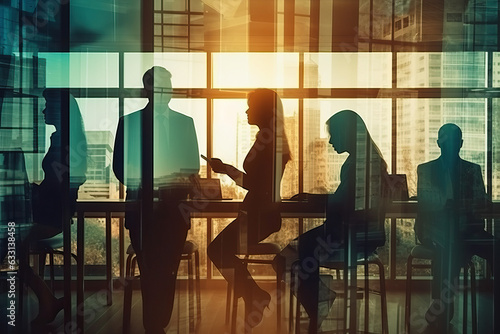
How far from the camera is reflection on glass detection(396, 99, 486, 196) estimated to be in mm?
2182

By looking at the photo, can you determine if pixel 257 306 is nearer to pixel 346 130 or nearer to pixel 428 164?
pixel 346 130

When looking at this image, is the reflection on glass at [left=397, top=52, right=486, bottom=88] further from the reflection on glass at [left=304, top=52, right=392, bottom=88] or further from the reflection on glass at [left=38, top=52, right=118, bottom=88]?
the reflection on glass at [left=38, top=52, right=118, bottom=88]

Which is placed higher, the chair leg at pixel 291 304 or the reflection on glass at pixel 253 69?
the reflection on glass at pixel 253 69

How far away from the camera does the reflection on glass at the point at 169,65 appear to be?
2166mm

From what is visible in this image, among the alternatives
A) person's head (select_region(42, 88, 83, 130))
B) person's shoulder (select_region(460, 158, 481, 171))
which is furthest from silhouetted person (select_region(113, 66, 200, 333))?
person's shoulder (select_region(460, 158, 481, 171))

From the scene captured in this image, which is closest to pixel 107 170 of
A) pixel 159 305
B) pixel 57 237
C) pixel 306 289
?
pixel 57 237

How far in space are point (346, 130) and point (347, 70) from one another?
28cm

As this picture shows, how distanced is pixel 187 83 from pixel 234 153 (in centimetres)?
40

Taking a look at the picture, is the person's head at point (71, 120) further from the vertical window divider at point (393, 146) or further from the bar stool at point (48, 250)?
the vertical window divider at point (393, 146)

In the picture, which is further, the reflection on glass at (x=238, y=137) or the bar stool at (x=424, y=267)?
the bar stool at (x=424, y=267)

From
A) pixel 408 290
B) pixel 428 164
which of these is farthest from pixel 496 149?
pixel 408 290

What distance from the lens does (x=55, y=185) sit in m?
2.27

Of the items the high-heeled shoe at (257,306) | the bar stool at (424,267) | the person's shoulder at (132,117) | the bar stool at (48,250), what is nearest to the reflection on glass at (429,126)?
the bar stool at (424,267)

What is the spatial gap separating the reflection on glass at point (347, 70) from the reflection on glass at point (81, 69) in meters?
0.92
